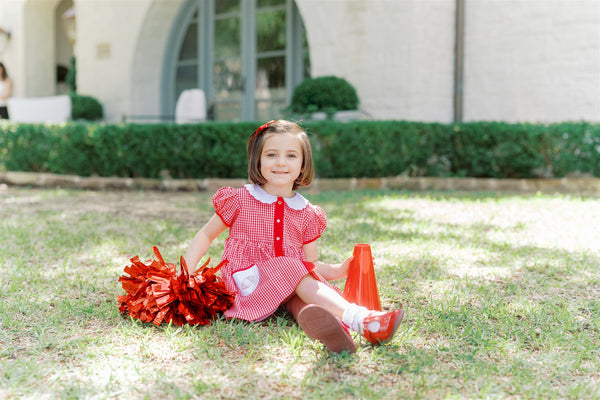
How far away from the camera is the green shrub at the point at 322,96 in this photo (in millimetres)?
6988

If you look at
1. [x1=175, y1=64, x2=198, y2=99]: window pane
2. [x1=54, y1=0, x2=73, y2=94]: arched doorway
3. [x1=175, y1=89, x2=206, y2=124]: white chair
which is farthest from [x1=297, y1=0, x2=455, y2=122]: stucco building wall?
[x1=54, y1=0, x2=73, y2=94]: arched doorway

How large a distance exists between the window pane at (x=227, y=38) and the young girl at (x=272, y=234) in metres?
8.26

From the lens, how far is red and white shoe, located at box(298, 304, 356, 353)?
1741mm

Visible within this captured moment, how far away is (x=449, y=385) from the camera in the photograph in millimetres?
1628

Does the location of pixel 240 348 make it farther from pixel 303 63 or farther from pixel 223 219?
pixel 303 63

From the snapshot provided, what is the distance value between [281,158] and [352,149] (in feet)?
13.6

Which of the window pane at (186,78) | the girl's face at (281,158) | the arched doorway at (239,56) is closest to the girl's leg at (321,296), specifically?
the girl's face at (281,158)

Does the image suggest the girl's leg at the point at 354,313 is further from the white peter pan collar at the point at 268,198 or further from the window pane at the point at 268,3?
the window pane at the point at 268,3

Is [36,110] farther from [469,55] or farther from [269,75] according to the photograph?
Answer: [469,55]

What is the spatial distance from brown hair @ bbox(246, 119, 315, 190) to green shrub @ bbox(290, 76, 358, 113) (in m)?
Result: 4.69

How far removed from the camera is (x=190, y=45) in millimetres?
10711

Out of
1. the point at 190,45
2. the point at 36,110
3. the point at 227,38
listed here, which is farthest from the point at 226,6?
the point at 36,110

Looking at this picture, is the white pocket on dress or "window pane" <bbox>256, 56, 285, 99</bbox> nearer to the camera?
the white pocket on dress

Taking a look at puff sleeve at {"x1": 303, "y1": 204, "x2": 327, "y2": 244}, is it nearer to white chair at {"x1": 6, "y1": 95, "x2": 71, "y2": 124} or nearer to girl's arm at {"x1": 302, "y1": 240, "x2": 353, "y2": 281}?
girl's arm at {"x1": 302, "y1": 240, "x2": 353, "y2": 281}
